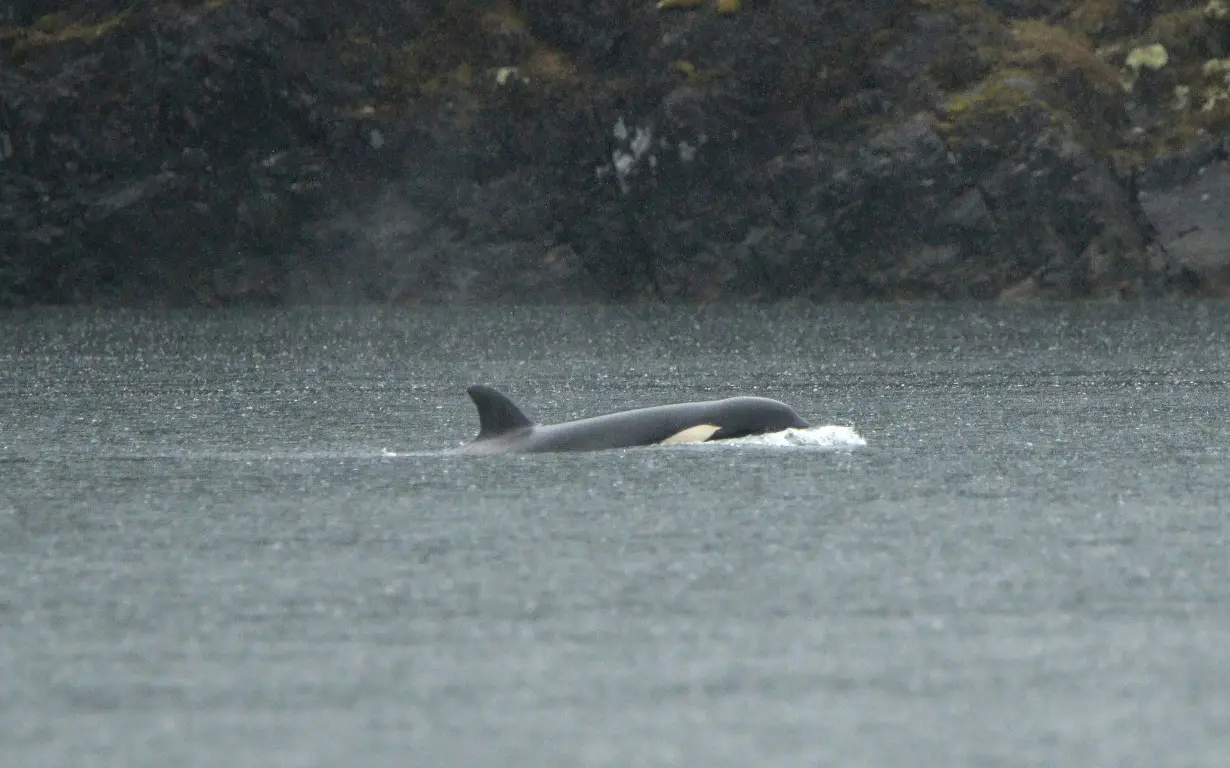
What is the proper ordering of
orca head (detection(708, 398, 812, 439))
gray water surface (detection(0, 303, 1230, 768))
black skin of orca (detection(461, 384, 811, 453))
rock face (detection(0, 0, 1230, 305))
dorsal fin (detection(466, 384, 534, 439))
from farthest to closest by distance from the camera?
rock face (detection(0, 0, 1230, 305)), orca head (detection(708, 398, 812, 439)), black skin of orca (detection(461, 384, 811, 453)), dorsal fin (detection(466, 384, 534, 439)), gray water surface (detection(0, 303, 1230, 768))

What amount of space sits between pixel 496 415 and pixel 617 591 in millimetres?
14004

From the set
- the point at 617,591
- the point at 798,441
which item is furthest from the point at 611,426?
the point at 617,591

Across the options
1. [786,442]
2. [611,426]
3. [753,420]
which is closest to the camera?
[786,442]

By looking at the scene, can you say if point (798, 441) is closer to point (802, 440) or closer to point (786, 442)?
point (802, 440)

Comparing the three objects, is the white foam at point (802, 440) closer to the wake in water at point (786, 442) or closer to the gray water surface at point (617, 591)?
the wake in water at point (786, 442)

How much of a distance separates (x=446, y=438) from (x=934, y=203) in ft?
270

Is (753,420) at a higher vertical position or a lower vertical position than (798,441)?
higher

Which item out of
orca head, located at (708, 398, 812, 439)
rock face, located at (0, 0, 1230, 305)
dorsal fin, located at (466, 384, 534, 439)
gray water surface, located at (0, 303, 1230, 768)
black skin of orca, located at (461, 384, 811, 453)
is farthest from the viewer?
rock face, located at (0, 0, 1230, 305)

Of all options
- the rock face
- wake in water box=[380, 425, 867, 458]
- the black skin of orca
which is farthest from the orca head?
the rock face

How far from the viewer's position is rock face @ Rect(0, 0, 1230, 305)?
397 feet

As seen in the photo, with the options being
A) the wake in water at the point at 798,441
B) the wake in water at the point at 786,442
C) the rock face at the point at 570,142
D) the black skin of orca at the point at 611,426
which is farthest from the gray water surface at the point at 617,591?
the rock face at the point at 570,142

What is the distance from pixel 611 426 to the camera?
36.6 m

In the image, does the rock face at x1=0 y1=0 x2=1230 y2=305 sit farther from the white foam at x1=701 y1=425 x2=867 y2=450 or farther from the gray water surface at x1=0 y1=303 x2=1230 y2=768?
the white foam at x1=701 y1=425 x2=867 y2=450

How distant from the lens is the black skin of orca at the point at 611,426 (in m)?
36.2
